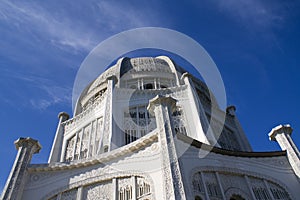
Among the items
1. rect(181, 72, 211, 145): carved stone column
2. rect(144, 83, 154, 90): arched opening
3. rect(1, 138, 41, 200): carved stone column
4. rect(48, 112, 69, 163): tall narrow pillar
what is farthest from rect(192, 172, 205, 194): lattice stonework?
rect(144, 83, 154, 90): arched opening

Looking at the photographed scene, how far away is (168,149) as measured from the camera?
30.1ft

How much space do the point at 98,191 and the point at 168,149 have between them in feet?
11.4

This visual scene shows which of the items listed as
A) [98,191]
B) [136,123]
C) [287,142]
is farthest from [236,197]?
[136,123]

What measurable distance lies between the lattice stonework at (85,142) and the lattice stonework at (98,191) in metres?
4.99

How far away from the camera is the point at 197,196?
8695 mm

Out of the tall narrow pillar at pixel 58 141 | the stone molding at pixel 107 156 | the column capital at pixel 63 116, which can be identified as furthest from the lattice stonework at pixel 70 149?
the stone molding at pixel 107 156

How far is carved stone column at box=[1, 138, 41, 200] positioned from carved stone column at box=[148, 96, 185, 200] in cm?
618

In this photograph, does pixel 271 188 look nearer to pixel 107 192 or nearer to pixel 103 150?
pixel 107 192

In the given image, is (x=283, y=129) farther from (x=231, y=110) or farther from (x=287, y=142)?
(x=231, y=110)

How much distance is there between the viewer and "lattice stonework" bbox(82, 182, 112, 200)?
10.1 metres

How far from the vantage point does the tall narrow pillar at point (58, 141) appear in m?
17.2

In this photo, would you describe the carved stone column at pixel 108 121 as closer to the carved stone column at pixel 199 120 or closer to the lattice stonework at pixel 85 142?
the lattice stonework at pixel 85 142

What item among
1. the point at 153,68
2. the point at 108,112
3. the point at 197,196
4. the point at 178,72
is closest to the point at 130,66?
the point at 153,68

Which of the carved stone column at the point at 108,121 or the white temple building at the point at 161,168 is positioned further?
the carved stone column at the point at 108,121
